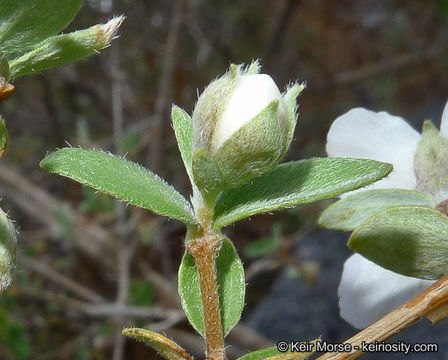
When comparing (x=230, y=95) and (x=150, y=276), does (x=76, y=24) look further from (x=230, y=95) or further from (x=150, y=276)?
(x=230, y=95)

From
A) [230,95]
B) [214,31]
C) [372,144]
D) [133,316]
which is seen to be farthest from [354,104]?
[230,95]

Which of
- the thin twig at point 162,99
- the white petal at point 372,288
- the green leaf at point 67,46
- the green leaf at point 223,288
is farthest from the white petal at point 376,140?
the thin twig at point 162,99

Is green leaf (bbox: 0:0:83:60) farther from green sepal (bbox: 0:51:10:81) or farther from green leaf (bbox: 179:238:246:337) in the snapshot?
green leaf (bbox: 179:238:246:337)

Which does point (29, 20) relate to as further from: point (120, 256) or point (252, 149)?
point (120, 256)

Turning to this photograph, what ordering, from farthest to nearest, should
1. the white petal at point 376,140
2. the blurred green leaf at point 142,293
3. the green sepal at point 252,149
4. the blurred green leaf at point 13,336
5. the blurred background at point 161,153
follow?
the blurred background at point 161,153 < the blurred green leaf at point 142,293 < the blurred green leaf at point 13,336 < the white petal at point 376,140 < the green sepal at point 252,149

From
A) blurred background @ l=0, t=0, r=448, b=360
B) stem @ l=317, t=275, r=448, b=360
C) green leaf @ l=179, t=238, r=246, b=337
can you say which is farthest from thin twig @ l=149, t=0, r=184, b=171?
stem @ l=317, t=275, r=448, b=360

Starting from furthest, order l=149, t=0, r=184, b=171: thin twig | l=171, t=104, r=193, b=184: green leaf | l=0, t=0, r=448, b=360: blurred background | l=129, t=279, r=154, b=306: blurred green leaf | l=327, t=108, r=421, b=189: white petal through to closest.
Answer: l=149, t=0, r=184, b=171: thin twig < l=0, t=0, r=448, b=360: blurred background < l=129, t=279, r=154, b=306: blurred green leaf < l=327, t=108, r=421, b=189: white petal < l=171, t=104, r=193, b=184: green leaf

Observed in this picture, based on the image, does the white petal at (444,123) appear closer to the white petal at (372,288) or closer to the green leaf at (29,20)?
the white petal at (372,288)
